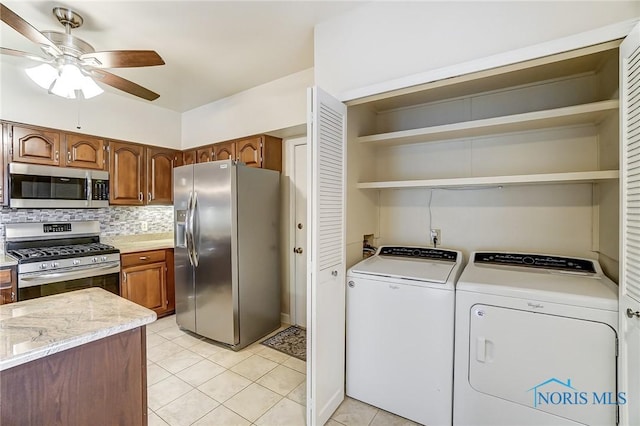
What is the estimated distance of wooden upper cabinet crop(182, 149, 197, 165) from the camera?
12.7 ft

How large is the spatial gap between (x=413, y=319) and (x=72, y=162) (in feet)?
12.0

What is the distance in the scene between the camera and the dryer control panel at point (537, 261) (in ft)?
5.76

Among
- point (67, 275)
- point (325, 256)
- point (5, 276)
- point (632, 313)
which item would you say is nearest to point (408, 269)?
point (325, 256)

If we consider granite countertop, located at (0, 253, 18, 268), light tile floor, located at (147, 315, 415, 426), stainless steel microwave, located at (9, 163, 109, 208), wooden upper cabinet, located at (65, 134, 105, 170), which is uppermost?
wooden upper cabinet, located at (65, 134, 105, 170)

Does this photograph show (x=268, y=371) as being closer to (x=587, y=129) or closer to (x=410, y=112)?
(x=410, y=112)

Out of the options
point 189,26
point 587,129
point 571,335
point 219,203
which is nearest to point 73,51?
point 189,26

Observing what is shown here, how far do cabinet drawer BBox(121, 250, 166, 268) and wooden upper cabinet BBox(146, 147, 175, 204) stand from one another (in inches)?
27.8

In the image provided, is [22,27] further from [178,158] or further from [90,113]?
[178,158]

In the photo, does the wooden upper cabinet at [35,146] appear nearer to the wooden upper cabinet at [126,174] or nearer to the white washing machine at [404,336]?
the wooden upper cabinet at [126,174]

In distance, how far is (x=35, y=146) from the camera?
2.80 m

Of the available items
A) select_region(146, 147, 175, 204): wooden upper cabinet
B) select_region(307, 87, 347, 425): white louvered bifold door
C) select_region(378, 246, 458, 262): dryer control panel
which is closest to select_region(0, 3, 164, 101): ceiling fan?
select_region(307, 87, 347, 425): white louvered bifold door

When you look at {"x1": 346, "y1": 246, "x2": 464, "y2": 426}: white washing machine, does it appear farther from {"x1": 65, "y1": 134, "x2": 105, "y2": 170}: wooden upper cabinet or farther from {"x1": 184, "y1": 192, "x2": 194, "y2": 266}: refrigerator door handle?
{"x1": 65, "y1": 134, "x2": 105, "y2": 170}: wooden upper cabinet

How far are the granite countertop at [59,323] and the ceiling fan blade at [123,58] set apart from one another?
1407mm

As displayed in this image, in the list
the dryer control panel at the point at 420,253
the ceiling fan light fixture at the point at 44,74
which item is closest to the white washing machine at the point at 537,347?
the dryer control panel at the point at 420,253
